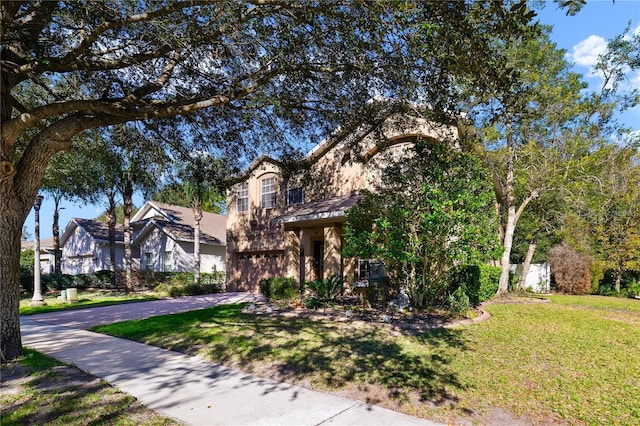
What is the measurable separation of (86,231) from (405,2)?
33.9 meters

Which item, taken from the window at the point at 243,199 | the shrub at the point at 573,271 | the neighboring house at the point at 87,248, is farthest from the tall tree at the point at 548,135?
the neighboring house at the point at 87,248

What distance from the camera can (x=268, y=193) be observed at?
20359 millimetres

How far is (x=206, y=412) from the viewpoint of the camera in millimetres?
4582

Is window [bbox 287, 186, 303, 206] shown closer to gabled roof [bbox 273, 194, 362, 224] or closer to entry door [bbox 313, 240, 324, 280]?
gabled roof [bbox 273, 194, 362, 224]

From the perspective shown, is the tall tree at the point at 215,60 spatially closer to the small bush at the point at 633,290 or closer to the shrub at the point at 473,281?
the shrub at the point at 473,281

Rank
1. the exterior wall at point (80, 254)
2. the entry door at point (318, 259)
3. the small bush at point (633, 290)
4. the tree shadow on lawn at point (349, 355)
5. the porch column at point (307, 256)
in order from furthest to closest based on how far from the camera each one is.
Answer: the exterior wall at point (80, 254) < the small bush at point (633, 290) < the entry door at point (318, 259) < the porch column at point (307, 256) < the tree shadow on lawn at point (349, 355)

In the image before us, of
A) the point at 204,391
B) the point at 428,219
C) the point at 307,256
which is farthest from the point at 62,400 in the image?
the point at 307,256

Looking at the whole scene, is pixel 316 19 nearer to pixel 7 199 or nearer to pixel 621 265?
pixel 7 199

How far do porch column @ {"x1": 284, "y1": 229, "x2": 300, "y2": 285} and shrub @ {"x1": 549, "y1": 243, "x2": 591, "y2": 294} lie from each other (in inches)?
582

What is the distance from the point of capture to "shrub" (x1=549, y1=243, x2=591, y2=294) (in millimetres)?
20359

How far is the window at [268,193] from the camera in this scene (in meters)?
20.0

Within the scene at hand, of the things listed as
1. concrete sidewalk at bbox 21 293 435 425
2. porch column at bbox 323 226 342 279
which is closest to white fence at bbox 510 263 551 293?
porch column at bbox 323 226 342 279

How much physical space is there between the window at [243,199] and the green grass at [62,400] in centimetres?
1535

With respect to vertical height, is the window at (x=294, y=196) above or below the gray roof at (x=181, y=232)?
above
